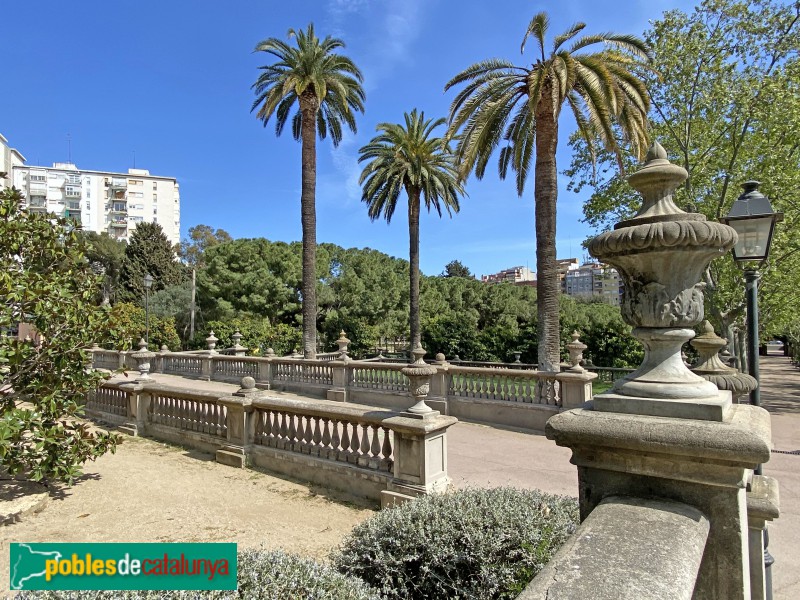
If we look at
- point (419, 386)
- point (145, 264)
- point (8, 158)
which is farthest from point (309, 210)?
point (8, 158)

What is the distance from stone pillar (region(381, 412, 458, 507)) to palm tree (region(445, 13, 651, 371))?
7321 millimetres

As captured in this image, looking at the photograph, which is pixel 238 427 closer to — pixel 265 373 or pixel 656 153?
pixel 656 153

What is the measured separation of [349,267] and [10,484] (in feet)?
95.3

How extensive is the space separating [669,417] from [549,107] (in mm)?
12377

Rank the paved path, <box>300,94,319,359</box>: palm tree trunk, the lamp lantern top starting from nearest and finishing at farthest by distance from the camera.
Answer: the lamp lantern top < the paved path < <box>300,94,319,359</box>: palm tree trunk

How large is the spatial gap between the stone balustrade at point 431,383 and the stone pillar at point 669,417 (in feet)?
15.9

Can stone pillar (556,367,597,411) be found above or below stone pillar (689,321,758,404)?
below

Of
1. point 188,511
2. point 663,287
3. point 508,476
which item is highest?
point 663,287

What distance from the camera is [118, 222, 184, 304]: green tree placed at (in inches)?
1799

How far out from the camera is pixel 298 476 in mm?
6934

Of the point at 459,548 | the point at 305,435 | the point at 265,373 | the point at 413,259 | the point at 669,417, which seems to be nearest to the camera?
the point at 669,417

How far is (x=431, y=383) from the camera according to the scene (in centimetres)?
1311

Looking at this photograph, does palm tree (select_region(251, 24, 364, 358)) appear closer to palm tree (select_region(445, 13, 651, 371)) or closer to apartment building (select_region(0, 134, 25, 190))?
palm tree (select_region(445, 13, 651, 371))

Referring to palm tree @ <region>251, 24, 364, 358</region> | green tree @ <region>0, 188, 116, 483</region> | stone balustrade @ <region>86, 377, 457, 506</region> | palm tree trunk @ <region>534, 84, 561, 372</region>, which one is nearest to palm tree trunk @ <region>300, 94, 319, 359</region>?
palm tree @ <region>251, 24, 364, 358</region>
